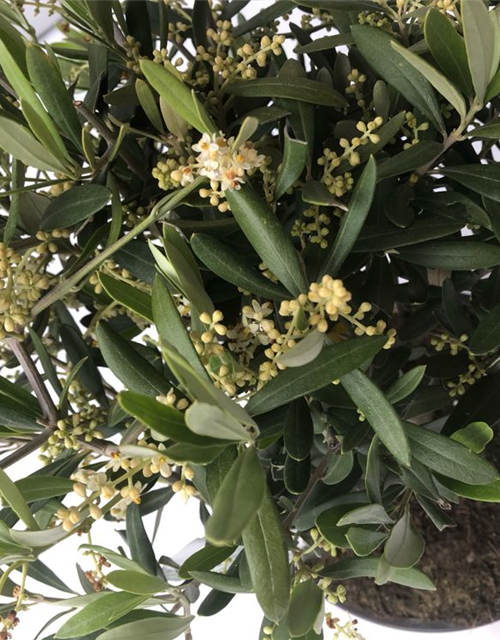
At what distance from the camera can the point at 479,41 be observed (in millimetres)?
428

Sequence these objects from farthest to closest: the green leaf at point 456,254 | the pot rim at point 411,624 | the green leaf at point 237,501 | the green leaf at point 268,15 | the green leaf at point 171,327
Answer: the pot rim at point 411,624
the green leaf at point 268,15
the green leaf at point 456,254
the green leaf at point 171,327
the green leaf at point 237,501

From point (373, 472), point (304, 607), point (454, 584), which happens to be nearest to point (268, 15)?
point (373, 472)

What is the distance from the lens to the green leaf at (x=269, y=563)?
16.6 inches

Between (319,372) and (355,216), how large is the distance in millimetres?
113

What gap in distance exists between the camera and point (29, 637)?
1396mm

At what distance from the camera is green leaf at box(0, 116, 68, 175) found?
443 mm

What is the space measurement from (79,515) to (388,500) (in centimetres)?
34

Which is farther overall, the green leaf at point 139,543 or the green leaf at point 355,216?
the green leaf at point 139,543

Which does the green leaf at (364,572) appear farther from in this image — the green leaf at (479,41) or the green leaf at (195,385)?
the green leaf at (479,41)

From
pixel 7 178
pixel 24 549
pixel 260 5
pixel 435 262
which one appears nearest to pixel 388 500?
pixel 435 262

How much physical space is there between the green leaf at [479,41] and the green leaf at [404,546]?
34 cm

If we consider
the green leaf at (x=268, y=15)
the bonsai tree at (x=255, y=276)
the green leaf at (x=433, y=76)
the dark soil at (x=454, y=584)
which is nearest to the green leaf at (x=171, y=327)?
the bonsai tree at (x=255, y=276)

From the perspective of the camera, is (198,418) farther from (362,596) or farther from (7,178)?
(362,596)

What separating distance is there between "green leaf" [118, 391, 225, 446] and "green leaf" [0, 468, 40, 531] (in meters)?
0.13
